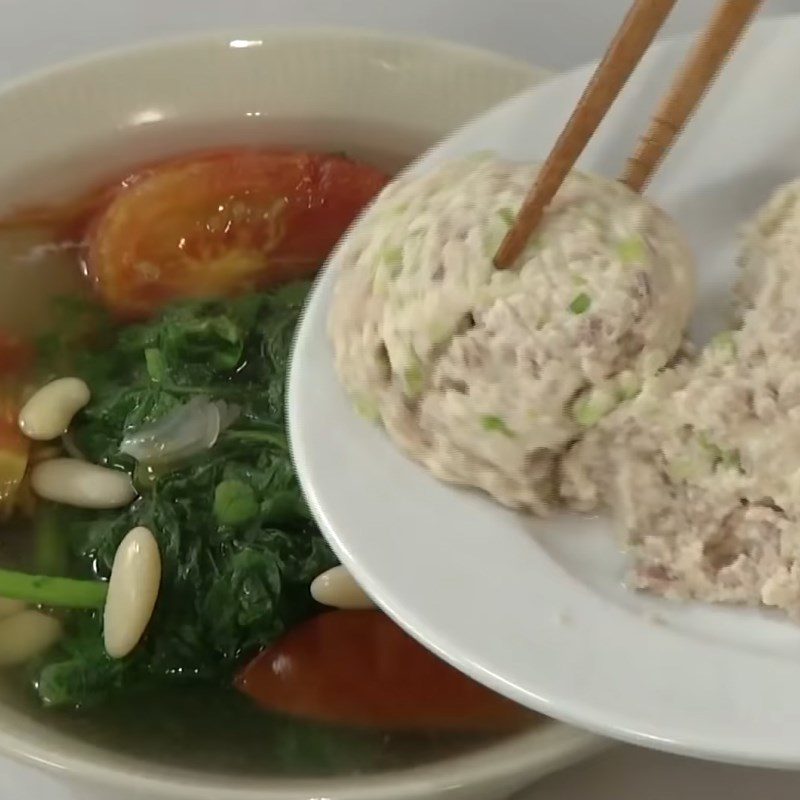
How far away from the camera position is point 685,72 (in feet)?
2.08

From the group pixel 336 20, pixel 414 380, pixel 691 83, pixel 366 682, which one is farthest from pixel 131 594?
pixel 336 20

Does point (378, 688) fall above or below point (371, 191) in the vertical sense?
below

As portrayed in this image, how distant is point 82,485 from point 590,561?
1.57 ft

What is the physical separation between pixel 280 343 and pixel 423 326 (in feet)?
1.38

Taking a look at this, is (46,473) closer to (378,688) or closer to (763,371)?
(378,688)

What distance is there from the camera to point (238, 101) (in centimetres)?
Answer: 113

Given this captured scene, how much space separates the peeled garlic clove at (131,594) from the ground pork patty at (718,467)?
361mm

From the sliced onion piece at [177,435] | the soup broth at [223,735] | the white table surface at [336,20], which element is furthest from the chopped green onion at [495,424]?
the white table surface at [336,20]

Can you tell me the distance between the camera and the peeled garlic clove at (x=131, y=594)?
2.62 feet

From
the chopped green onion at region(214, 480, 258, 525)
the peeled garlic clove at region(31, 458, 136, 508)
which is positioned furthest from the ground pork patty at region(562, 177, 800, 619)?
the peeled garlic clove at region(31, 458, 136, 508)

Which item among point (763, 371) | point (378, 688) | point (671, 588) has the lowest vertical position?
point (378, 688)

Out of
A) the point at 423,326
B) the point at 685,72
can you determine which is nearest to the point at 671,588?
the point at 423,326

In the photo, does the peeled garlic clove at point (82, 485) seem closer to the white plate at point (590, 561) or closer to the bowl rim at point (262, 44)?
the white plate at point (590, 561)

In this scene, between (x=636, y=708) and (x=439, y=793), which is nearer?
(x=636, y=708)
